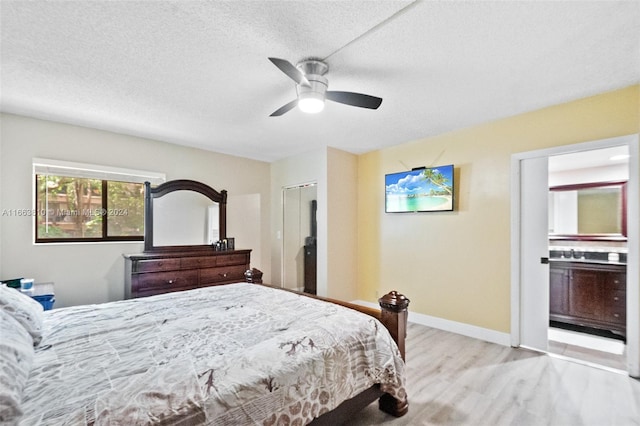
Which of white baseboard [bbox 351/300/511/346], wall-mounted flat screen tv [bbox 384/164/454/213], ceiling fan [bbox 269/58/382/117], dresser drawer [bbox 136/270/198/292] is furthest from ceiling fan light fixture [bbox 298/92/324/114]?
white baseboard [bbox 351/300/511/346]

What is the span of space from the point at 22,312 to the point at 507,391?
3.20 meters

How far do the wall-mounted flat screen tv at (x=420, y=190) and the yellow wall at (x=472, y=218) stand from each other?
0.12 meters

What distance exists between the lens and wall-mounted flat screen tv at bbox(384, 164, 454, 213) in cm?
362

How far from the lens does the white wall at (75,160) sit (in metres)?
3.06

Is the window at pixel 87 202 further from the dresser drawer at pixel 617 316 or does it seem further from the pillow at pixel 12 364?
the dresser drawer at pixel 617 316

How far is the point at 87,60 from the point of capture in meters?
2.09

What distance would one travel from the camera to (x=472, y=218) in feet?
11.3

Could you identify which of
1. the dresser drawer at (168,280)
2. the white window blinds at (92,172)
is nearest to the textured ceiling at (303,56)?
the white window blinds at (92,172)

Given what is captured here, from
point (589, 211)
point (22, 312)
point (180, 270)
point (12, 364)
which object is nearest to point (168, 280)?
point (180, 270)

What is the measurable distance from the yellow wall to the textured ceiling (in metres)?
0.23

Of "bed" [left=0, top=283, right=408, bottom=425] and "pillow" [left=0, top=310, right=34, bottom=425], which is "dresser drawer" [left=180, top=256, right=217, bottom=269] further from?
"pillow" [left=0, top=310, right=34, bottom=425]

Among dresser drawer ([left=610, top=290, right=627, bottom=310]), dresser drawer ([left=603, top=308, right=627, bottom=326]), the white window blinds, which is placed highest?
the white window blinds

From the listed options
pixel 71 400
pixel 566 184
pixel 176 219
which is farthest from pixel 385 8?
pixel 566 184

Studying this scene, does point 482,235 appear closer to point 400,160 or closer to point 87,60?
point 400,160
